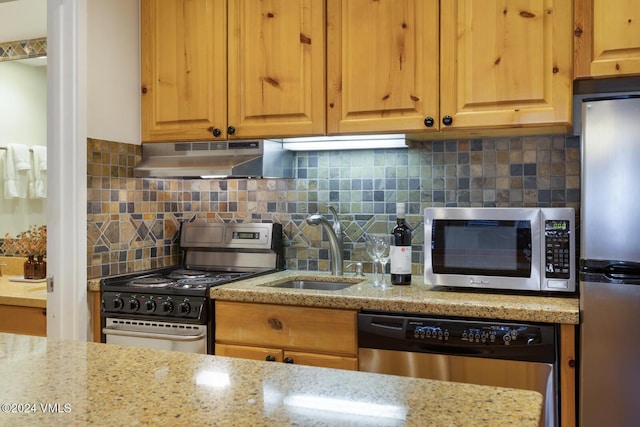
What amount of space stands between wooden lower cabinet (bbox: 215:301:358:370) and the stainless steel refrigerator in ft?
2.62

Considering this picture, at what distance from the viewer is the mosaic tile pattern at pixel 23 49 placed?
387cm

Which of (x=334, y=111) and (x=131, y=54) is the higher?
(x=131, y=54)

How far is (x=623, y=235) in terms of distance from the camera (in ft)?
6.10

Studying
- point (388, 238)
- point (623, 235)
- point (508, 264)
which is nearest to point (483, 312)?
point (508, 264)

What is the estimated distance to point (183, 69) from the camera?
2.77 meters

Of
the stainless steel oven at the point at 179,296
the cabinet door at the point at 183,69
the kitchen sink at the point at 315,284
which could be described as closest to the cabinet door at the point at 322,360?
the stainless steel oven at the point at 179,296

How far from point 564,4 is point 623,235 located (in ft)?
2.86

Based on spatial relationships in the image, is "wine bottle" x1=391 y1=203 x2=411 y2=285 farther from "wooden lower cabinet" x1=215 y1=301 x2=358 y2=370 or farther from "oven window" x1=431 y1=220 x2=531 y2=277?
"wooden lower cabinet" x1=215 y1=301 x2=358 y2=370

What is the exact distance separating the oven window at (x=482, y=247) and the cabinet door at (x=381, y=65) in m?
0.43

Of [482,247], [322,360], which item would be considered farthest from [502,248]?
[322,360]

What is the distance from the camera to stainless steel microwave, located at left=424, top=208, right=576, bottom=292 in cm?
211

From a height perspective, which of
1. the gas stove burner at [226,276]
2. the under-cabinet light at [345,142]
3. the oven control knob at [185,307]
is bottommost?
the oven control knob at [185,307]

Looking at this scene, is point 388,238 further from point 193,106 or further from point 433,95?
point 193,106

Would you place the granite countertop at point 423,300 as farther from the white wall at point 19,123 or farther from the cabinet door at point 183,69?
the white wall at point 19,123
